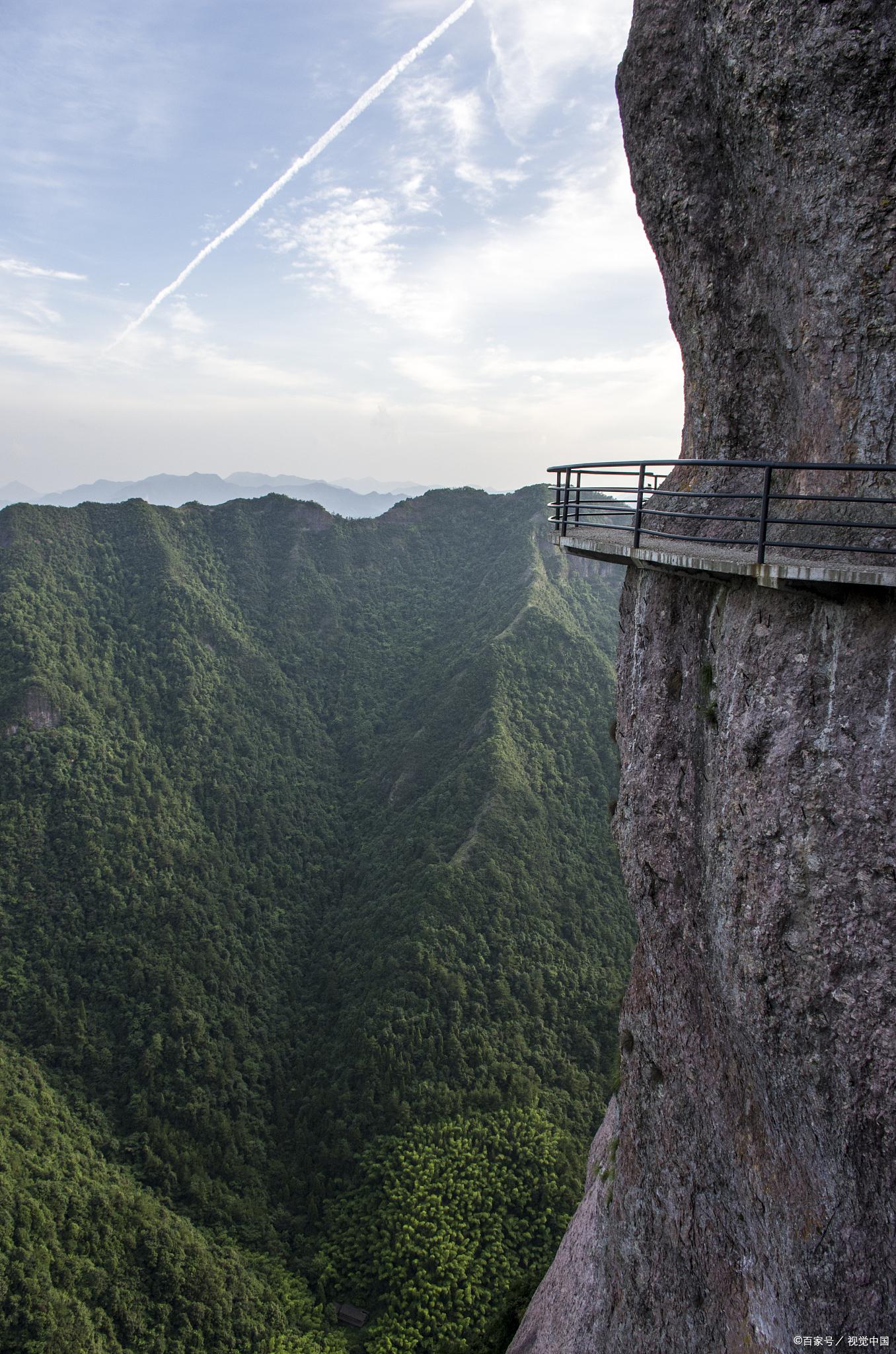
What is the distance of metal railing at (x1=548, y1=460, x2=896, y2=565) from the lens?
631 centimetres

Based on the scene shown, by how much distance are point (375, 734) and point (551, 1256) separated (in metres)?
49.0

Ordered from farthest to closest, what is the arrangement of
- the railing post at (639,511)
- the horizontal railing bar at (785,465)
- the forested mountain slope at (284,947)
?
the forested mountain slope at (284,947)
the railing post at (639,511)
the horizontal railing bar at (785,465)

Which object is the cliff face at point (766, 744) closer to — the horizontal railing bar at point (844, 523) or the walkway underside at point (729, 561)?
the walkway underside at point (729, 561)

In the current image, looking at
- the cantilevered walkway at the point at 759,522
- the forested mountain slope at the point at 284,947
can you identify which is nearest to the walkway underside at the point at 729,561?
the cantilevered walkway at the point at 759,522

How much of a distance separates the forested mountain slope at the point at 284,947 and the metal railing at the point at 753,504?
26349 millimetres

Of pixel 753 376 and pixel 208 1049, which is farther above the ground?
pixel 753 376

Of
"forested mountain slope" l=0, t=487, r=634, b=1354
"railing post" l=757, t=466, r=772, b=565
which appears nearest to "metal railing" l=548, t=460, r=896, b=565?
"railing post" l=757, t=466, r=772, b=565

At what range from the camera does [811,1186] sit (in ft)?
25.2

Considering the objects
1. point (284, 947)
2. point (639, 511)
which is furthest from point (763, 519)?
Answer: point (284, 947)

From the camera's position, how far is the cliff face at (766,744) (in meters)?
6.58

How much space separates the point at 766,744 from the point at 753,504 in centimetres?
332

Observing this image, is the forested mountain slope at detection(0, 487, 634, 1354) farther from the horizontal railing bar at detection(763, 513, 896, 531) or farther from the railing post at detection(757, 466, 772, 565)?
the horizontal railing bar at detection(763, 513, 896, 531)

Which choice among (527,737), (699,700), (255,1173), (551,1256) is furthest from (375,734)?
(699,700)

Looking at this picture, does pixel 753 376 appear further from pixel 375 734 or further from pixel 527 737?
pixel 375 734
